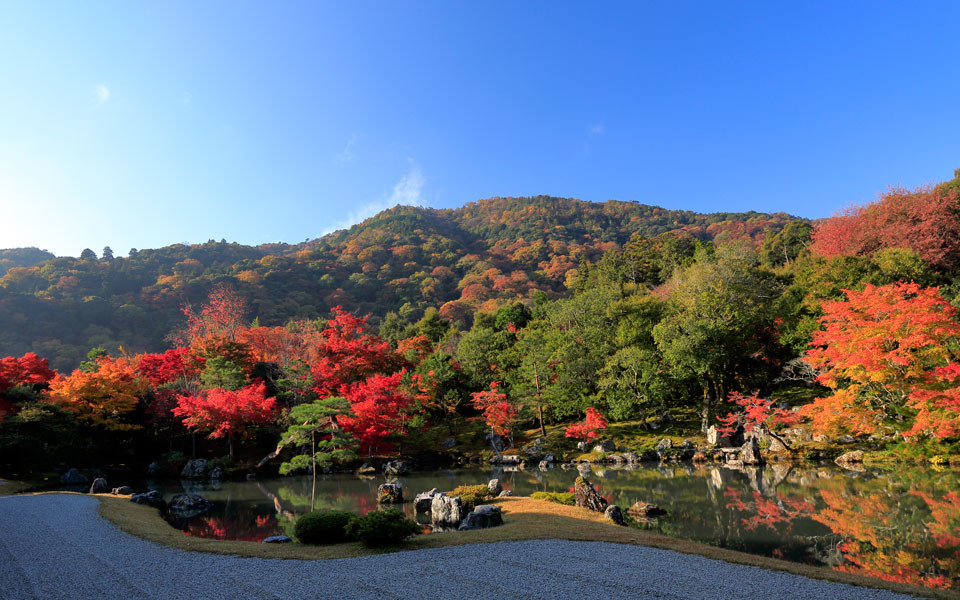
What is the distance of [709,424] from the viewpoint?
908 inches

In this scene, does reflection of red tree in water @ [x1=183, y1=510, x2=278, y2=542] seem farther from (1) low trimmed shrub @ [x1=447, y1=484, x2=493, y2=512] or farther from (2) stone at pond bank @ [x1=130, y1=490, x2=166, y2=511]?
(1) low trimmed shrub @ [x1=447, y1=484, x2=493, y2=512]

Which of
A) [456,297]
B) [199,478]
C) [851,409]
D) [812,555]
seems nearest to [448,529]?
[812,555]

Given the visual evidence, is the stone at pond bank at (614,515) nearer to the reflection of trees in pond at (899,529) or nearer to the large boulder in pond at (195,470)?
the reflection of trees in pond at (899,529)

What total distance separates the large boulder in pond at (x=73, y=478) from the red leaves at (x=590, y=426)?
2299cm

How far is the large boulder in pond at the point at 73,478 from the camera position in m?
19.0

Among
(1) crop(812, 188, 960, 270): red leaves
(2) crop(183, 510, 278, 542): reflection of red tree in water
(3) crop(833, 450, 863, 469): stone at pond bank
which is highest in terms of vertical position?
(1) crop(812, 188, 960, 270): red leaves

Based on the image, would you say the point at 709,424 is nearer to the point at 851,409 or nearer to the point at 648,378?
the point at 648,378

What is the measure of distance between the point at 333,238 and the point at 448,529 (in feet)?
314

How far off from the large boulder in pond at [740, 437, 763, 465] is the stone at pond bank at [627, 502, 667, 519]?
32.7 feet

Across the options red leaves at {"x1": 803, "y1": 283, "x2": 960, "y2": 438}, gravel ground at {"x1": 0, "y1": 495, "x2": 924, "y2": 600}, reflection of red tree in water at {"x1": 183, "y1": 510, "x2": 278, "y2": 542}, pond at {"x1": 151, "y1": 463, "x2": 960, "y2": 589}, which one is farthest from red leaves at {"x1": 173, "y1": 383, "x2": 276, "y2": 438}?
red leaves at {"x1": 803, "y1": 283, "x2": 960, "y2": 438}

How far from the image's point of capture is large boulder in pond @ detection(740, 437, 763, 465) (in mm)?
18609

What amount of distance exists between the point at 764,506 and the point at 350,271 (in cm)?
6903

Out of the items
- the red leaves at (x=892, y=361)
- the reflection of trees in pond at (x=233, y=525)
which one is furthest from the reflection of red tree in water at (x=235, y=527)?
the red leaves at (x=892, y=361)

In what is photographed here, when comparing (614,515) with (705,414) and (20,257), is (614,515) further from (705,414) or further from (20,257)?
(20,257)
